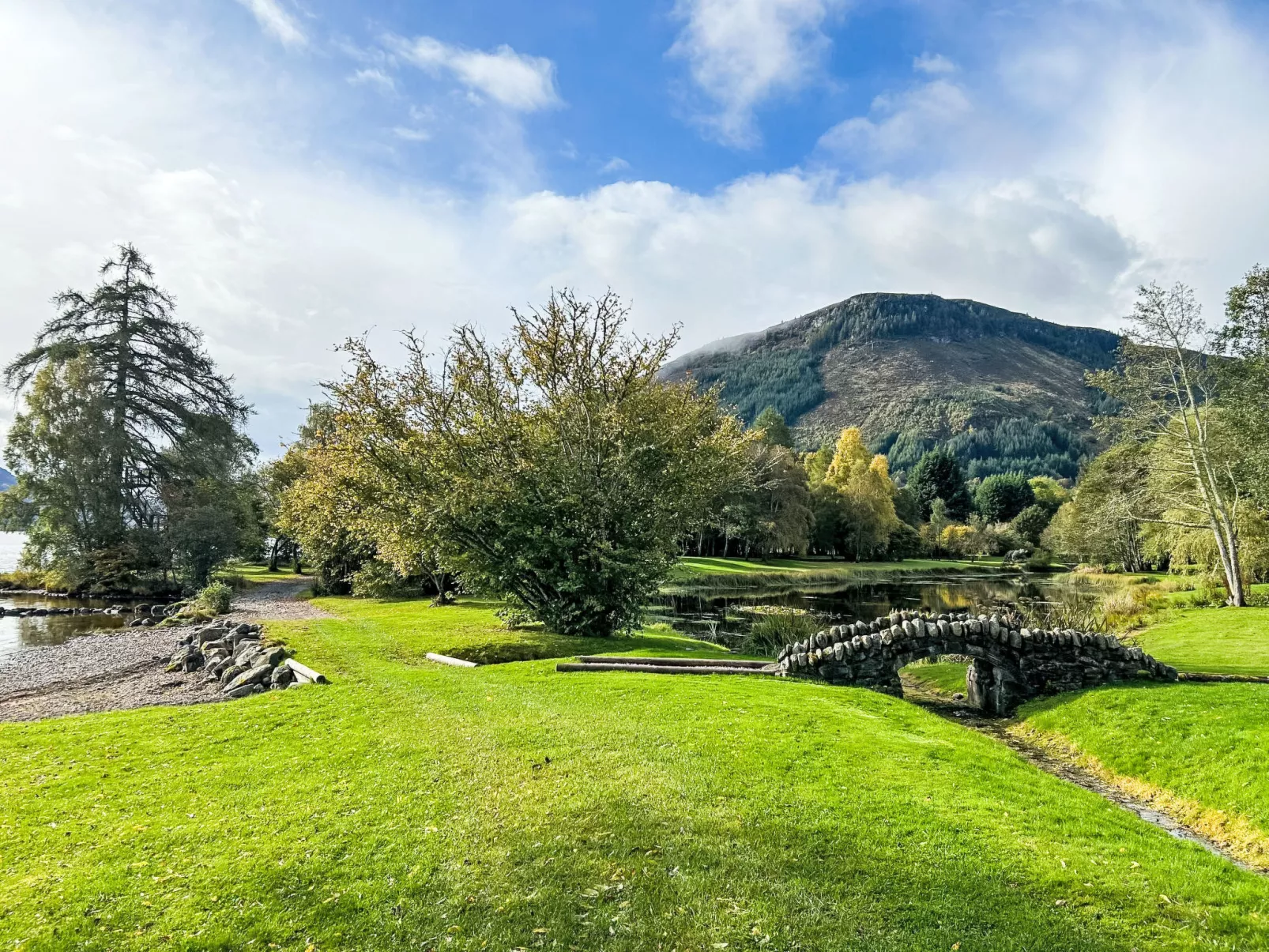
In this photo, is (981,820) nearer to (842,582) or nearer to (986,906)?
(986,906)

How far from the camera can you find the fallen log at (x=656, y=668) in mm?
17109

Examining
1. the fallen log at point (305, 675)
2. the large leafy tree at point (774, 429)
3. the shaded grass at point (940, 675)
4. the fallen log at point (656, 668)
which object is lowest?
the shaded grass at point (940, 675)

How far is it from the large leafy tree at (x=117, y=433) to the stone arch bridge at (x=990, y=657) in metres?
41.5

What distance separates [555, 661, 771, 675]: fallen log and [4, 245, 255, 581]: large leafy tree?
1428 inches

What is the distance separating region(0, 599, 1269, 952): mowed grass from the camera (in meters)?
5.52

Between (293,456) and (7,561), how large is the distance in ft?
158

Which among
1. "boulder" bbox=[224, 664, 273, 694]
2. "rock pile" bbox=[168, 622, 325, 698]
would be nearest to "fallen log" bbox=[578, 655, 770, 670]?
"rock pile" bbox=[168, 622, 325, 698]

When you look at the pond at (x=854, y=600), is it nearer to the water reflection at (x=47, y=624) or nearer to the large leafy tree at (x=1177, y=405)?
the large leafy tree at (x=1177, y=405)

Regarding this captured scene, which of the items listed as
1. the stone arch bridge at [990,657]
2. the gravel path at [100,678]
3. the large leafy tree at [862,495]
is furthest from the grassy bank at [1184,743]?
the large leafy tree at [862,495]

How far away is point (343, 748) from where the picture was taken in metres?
9.93

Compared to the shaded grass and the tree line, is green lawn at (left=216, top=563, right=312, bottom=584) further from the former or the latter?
the shaded grass

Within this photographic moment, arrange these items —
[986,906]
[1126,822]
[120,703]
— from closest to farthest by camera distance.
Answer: [986,906]
[1126,822]
[120,703]

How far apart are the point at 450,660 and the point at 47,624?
84.4 feet

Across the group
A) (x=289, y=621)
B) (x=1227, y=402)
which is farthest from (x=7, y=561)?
(x=1227, y=402)
